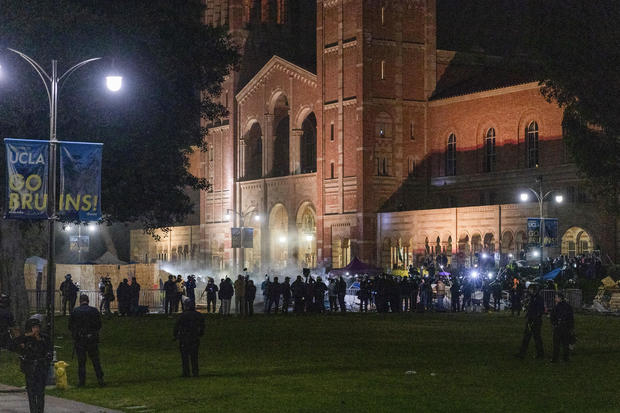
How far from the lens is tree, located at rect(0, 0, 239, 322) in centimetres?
2967

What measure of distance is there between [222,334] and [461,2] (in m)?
59.4

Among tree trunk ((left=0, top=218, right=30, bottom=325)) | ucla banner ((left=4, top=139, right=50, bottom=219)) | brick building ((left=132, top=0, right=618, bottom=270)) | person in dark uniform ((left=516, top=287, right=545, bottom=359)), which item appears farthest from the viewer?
brick building ((left=132, top=0, right=618, bottom=270))

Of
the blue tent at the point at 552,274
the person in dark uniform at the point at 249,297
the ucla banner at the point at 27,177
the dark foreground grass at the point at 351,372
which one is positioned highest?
the ucla banner at the point at 27,177

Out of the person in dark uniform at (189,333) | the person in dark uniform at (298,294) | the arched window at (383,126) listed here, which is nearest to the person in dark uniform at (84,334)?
the person in dark uniform at (189,333)

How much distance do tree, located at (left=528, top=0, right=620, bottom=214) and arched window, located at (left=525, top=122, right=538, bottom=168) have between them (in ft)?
58.6

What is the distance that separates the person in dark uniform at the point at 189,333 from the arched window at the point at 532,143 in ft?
159

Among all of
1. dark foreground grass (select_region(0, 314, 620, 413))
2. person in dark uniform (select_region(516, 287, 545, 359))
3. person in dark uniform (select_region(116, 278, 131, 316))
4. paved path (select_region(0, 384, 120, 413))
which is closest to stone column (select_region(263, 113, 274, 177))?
person in dark uniform (select_region(116, 278, 131, 316))

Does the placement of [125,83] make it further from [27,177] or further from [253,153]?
[253,153]

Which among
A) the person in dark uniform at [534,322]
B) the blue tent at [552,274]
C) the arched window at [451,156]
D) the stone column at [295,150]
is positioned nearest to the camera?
the person in dark uniform at [534,322]

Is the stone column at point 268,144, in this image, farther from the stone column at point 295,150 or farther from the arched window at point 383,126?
the arched window at point 383,126

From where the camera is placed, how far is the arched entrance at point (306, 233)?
3105 inches

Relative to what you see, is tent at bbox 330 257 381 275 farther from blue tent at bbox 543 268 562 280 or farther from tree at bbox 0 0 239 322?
tree at bbox 0 0 239 322

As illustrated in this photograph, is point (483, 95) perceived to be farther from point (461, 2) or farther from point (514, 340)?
point (514, 340)

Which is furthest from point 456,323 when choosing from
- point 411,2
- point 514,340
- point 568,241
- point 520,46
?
point 520,46
